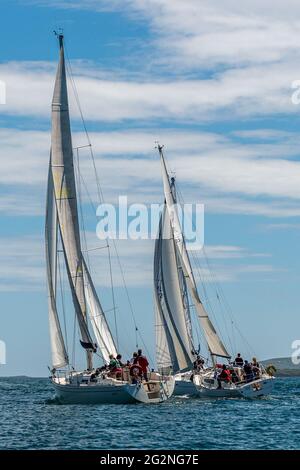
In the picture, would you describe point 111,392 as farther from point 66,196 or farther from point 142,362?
point 66,196

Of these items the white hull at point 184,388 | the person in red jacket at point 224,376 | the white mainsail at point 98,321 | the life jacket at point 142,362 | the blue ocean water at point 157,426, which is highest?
the white mainsail at point 98,321

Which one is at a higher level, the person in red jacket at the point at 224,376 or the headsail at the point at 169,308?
the headsail at the point at 169,308

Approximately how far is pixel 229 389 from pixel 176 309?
8218 millimetres

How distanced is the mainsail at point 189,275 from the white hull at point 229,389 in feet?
18.0

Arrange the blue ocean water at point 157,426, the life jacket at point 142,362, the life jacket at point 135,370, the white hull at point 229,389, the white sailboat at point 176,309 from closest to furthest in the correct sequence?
the blue ocean water at point 157,426 → the life jacket at point 135,370 → the life jacket at point 142,362 → the white hull at point 229,389 → the white sailboat at point 176,309

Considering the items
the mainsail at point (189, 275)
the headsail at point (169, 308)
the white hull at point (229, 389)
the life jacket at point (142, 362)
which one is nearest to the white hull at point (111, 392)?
the life jacket at point (142, 362)

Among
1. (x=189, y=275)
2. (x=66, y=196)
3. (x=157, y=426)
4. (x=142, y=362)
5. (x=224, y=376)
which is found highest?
(x=66, y=196)

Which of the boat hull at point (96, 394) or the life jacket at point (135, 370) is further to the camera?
the life jacket at point (135, 370)

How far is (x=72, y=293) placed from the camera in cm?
6262

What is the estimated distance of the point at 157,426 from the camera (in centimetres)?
4747

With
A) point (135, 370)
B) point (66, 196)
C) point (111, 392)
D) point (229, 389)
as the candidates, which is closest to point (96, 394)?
point (111, 392)

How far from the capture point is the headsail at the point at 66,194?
6241 centimetres

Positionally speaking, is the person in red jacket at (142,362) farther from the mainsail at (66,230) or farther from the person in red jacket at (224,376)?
the person in red jacket at (224,376)
